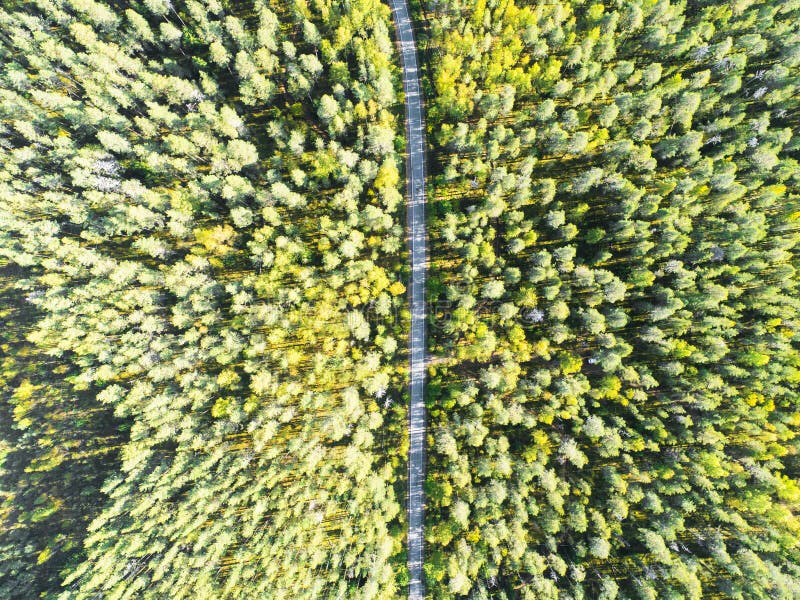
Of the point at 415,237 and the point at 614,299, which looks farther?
the point at 415,237

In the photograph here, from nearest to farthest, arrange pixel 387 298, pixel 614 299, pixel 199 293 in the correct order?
pixel 614 299 < pixel 387 298 < pixel 199 293

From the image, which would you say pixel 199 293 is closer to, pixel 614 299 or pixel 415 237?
pixel 415 237

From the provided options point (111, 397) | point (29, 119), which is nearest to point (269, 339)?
point (111, 397)

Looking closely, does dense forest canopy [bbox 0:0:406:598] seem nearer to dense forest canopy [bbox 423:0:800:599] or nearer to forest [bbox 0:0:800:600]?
forest [bbox 0:0:800:600]

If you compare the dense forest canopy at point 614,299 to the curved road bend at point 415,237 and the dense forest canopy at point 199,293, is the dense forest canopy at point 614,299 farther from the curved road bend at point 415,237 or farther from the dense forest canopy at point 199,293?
the dense forest canopy at point 199,293

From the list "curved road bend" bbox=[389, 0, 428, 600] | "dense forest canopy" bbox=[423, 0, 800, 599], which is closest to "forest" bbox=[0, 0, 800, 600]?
"dense forest canopy" bbox=[423, 0, 800, 599]

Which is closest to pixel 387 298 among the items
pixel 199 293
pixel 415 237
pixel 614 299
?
pixel 415 237
